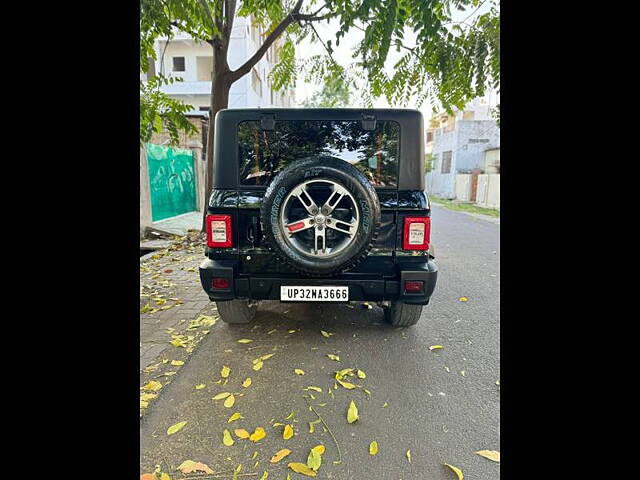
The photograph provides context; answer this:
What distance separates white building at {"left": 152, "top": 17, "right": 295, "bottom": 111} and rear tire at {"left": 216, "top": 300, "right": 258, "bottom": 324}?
692 inches

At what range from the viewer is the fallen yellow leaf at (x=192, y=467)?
5.79 feet

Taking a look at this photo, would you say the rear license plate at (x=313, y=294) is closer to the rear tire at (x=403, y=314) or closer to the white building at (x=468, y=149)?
the rear tire at (x=403, y=314)

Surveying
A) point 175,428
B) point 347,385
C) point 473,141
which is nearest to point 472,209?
point 473,141

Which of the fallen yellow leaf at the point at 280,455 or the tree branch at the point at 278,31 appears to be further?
the tree branch at the point at 278,31

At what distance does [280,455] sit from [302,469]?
5.9 inches

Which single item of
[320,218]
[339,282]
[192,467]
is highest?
[320,218]

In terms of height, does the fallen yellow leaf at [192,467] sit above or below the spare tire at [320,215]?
below

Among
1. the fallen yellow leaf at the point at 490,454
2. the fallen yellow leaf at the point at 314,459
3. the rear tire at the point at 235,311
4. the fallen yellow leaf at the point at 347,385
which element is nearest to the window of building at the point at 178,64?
the rear tire at the point at 235,311

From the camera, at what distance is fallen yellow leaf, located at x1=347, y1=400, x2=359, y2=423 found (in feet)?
7.02

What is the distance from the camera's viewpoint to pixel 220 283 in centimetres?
287

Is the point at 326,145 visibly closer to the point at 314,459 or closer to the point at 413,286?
the point at 413,286

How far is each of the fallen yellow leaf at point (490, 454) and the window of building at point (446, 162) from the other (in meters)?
28.2

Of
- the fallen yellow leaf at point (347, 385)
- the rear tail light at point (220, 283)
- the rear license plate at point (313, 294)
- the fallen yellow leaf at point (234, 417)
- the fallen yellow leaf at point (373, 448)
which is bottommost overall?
the fallen yellow leaf at point (234, 417)
